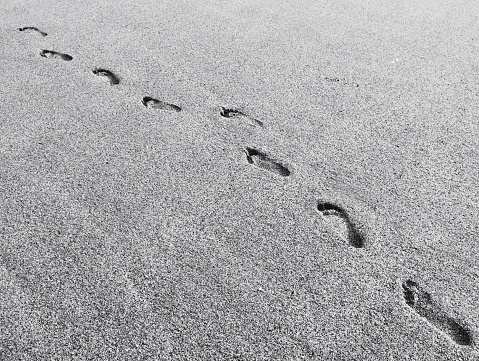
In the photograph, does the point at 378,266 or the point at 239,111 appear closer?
the point at 378,266

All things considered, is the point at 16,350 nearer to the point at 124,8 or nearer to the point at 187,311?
the point at 187,311

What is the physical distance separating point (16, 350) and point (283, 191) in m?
1.02

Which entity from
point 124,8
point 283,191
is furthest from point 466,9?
point 283,191

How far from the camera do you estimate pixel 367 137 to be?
253 centimetres

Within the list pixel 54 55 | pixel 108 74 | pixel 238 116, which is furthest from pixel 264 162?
pixel 54 55

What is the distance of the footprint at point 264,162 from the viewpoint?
2307 millimetres

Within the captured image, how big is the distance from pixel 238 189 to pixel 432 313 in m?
0.79

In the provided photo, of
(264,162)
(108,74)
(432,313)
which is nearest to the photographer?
(432,313)

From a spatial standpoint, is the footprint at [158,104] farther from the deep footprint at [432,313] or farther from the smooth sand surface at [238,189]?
the deep footprint at [432,313]

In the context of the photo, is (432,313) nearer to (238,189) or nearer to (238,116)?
(238,189)

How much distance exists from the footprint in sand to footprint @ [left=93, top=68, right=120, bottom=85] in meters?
0.58

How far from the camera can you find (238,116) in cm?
267

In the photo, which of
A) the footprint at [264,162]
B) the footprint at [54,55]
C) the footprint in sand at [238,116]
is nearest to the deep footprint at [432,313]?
the footprint at [264,162]

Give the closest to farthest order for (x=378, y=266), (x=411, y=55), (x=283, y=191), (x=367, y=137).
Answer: (x=378, y=266)
(x=283, y=191)
(x=367, y=137)
(x=411, y=55)
